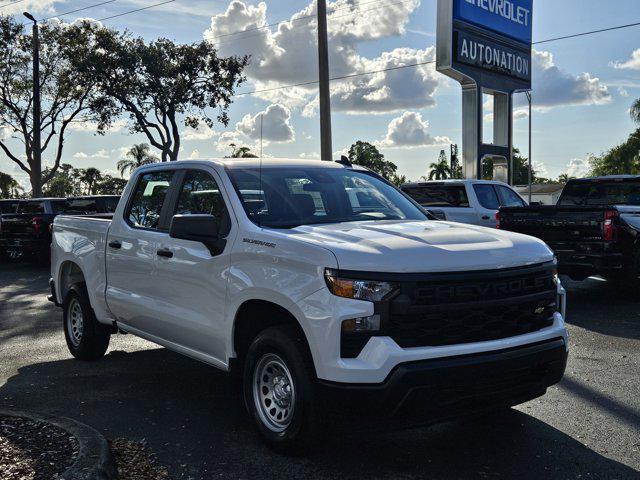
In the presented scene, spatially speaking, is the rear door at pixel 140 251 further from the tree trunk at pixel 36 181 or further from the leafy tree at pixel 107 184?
the leafy tree at pixel 107 184

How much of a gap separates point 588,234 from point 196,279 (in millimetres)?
6261

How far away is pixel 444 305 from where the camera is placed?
12.1 feet

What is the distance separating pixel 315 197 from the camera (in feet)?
16.3

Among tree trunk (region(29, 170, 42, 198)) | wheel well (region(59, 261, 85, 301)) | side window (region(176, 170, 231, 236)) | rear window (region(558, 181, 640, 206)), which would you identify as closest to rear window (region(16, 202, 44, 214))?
wheel well (region(59, 261, 85, 301))

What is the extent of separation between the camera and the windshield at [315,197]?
4.66m

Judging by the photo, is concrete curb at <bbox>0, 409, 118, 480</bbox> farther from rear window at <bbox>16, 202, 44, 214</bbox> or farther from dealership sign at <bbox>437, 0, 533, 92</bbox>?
dealership sign at <bbox>437, 0, 533, 92</bbox>

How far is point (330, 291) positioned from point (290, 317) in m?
0.47

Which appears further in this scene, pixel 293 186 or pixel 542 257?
pixel 293 186

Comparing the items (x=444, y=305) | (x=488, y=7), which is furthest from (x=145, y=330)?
(x=488, y=7)

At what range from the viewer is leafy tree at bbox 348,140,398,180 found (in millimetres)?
65250

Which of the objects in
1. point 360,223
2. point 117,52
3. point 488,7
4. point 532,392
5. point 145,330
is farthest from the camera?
point 117,52

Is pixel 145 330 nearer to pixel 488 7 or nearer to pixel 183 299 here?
pixel 183 299

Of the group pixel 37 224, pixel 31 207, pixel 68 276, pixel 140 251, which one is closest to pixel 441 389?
pixel 140 251

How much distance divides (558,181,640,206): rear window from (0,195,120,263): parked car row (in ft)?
31.3
